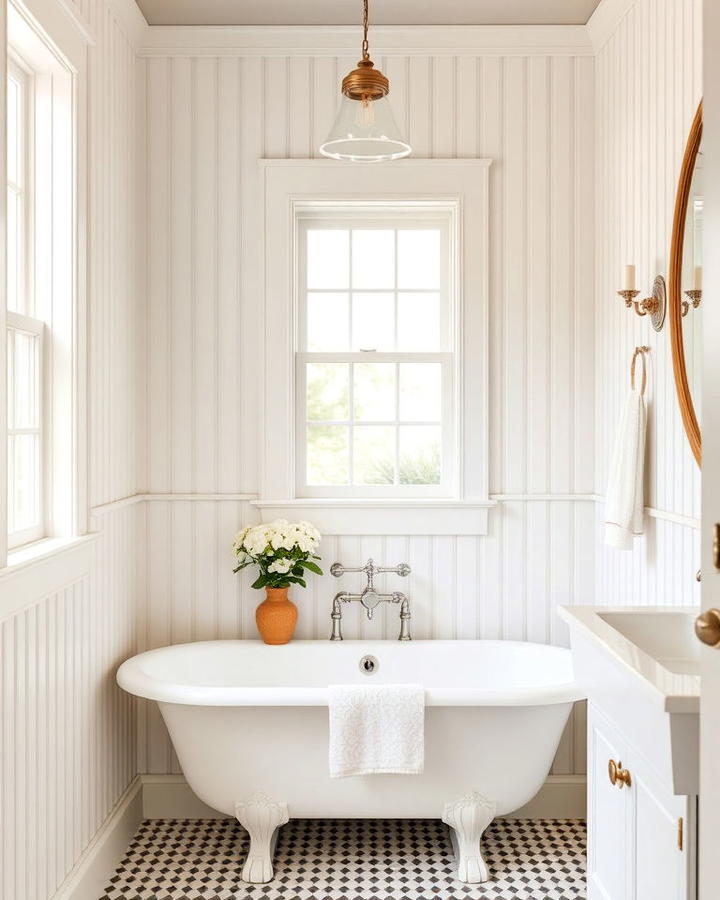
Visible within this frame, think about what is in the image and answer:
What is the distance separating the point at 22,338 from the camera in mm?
2244

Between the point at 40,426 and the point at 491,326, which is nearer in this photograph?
the point at 40,426

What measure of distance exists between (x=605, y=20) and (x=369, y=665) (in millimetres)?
2553

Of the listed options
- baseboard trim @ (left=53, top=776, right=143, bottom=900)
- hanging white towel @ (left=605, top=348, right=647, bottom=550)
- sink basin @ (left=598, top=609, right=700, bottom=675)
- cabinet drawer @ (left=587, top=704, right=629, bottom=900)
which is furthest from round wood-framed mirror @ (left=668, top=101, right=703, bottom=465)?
baseboard trim @ (left=53, top=776, right=143, bottom=900)

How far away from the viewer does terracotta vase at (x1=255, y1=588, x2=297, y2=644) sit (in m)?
3.04

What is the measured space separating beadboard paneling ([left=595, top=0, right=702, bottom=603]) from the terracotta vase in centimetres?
121

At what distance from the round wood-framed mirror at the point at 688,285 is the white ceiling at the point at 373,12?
1.11 meters

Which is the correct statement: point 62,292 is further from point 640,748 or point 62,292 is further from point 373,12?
point 640,748

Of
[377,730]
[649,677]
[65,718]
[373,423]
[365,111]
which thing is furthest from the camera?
[373,423]

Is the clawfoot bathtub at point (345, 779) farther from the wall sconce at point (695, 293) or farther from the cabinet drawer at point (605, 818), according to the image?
the wall sconce at point (695, 293)

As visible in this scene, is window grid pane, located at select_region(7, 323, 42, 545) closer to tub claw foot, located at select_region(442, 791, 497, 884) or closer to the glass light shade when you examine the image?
the glass light shade

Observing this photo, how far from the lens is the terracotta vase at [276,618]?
304cm

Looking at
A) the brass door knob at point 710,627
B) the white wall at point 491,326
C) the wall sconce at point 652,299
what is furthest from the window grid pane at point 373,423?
the brass door knob at point 710,627

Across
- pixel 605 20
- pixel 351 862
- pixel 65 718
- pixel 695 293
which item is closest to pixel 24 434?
pixel 65 718

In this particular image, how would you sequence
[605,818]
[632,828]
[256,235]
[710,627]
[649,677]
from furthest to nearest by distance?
[256,235], [605,818], [632,828], [649,677], [710,627]
